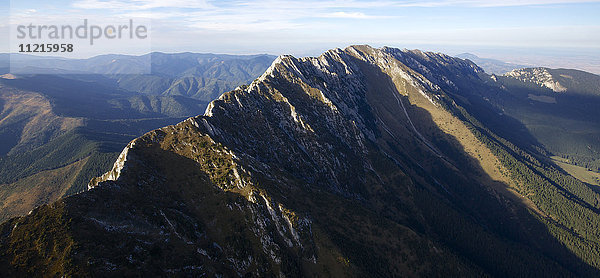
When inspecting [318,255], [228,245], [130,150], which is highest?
[130,150]

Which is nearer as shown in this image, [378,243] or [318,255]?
[318,255]

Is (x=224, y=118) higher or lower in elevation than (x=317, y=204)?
higher

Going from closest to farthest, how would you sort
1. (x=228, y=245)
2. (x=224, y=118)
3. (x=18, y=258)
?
(x=18, y=258), (x=228, y=245), (x=224, y=118)

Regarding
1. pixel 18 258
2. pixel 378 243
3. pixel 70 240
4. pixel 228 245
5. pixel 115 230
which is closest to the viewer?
pixel 18 258

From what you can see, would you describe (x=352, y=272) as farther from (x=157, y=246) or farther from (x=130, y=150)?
(x=130, y=150)

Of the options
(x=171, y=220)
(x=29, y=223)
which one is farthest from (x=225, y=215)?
(x=29, y=223)

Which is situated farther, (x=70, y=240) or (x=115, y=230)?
(x=115, y=230)

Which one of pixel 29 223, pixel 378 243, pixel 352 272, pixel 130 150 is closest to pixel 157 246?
pixel 29 223

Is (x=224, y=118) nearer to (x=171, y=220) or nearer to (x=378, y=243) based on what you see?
(x=171, y=220)

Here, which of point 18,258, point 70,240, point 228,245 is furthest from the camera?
point 228,245
